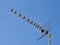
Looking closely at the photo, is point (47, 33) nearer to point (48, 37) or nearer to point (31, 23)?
point (48, 37)

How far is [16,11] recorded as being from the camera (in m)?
34.5

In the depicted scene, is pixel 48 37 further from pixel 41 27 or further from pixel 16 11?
pixel 16 11

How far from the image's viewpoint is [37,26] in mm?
36281

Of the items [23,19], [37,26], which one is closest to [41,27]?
[37,26]

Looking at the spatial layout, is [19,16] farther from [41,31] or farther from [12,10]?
[41,31]

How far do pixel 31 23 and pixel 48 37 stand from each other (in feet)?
11.5

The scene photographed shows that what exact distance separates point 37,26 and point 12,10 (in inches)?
161

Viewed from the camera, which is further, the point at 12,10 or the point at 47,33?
the point at 47,33

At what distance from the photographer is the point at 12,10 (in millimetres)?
34562

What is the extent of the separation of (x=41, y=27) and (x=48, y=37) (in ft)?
6.58

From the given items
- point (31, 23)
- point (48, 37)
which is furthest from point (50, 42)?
point (31, 23)

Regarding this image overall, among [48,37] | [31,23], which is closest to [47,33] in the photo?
[48,37]

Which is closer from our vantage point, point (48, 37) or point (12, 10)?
point (12, 10)

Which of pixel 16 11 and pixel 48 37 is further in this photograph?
pixel 48 37
